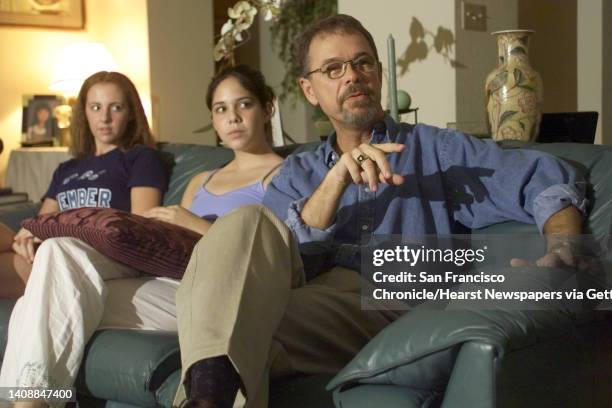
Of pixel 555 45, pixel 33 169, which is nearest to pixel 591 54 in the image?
pixel 555 45

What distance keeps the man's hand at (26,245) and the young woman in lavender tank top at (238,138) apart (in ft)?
1.08

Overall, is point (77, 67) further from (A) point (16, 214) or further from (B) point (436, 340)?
(B) point (436, 340)

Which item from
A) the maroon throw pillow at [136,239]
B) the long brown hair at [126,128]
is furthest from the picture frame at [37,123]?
the maroon throw pillow at [136,239]

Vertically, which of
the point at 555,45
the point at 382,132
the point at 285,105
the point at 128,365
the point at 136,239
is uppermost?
the point at 555,45

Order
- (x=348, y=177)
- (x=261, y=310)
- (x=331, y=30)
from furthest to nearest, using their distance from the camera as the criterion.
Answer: (x=331, y=30) → (x=348, y=177) → (x=261, y=310)

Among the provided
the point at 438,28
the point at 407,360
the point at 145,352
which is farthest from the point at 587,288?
the point at 438,28

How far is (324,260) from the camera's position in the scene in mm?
1933

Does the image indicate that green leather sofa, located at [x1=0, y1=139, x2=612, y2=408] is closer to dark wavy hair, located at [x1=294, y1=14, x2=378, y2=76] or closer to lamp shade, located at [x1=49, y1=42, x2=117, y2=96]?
dark wavy hair, located at [x1=294, y1=14, x2=378, y2=76]

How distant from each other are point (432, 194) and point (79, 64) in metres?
3.34

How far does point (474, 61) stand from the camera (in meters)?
2.91

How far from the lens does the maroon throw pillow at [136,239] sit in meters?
1.93

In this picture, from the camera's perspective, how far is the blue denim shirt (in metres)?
1.78

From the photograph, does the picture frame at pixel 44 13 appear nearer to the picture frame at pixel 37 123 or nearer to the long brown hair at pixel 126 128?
the picture frame at pixel 37 123

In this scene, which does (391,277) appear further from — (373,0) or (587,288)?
(373,0)
